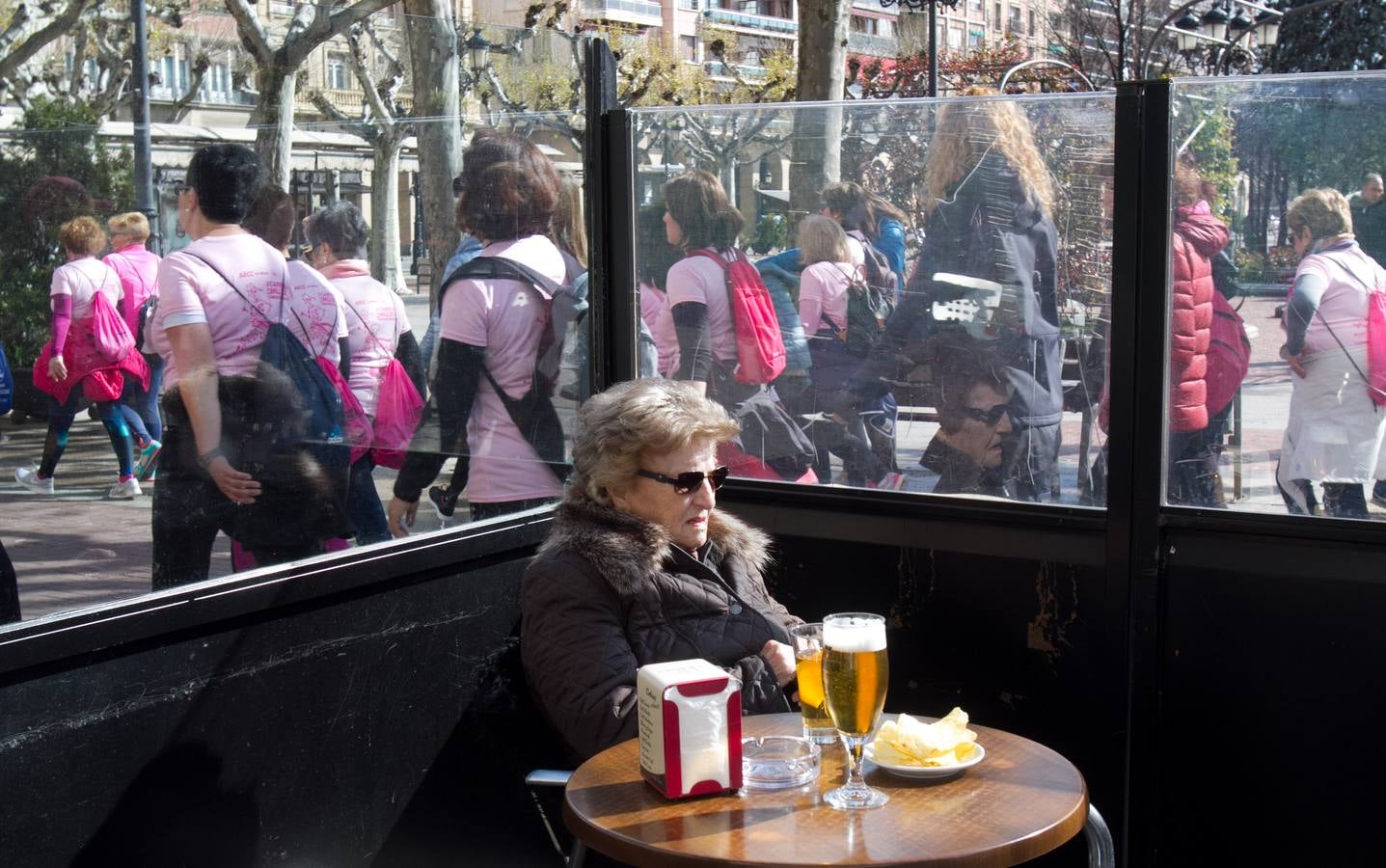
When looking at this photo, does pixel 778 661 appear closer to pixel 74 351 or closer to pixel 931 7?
pixel 74 351

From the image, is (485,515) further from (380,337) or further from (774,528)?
(774,528)

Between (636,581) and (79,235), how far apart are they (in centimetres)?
120

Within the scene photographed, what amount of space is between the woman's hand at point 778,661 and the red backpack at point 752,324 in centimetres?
112

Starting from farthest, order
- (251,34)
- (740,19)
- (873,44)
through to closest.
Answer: (873,44) → (740,19) → (251,34)

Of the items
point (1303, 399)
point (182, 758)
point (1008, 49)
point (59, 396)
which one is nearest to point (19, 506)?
point (59, 396)

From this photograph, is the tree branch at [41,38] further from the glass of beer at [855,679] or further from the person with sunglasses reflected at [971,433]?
the person with sunglasses reflected at [971,433]

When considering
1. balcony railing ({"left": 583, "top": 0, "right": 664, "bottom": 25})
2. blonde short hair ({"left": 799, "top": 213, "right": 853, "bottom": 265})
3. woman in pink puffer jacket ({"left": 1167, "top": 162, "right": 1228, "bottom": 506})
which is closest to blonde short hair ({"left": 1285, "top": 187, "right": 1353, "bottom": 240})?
woman in pink puffer jacket ({"left": 1167, "top": 162, "right": 1228, "bottom": 506})

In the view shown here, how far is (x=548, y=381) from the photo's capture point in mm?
3594

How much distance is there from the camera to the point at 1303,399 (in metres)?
2.88

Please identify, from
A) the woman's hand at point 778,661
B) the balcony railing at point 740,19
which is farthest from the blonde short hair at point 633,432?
the balcony railing at point 740,19

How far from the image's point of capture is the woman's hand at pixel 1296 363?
2.88 m

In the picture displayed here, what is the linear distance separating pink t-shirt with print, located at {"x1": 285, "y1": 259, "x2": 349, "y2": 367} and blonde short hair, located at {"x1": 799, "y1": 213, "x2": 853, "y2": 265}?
117cm

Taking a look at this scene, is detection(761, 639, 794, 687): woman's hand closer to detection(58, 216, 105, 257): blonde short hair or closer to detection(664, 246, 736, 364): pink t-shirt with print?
detection(664, 246, 736, 364): pink t-shirt with print

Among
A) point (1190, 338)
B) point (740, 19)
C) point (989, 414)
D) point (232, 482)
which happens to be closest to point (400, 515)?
point (232, 482)
